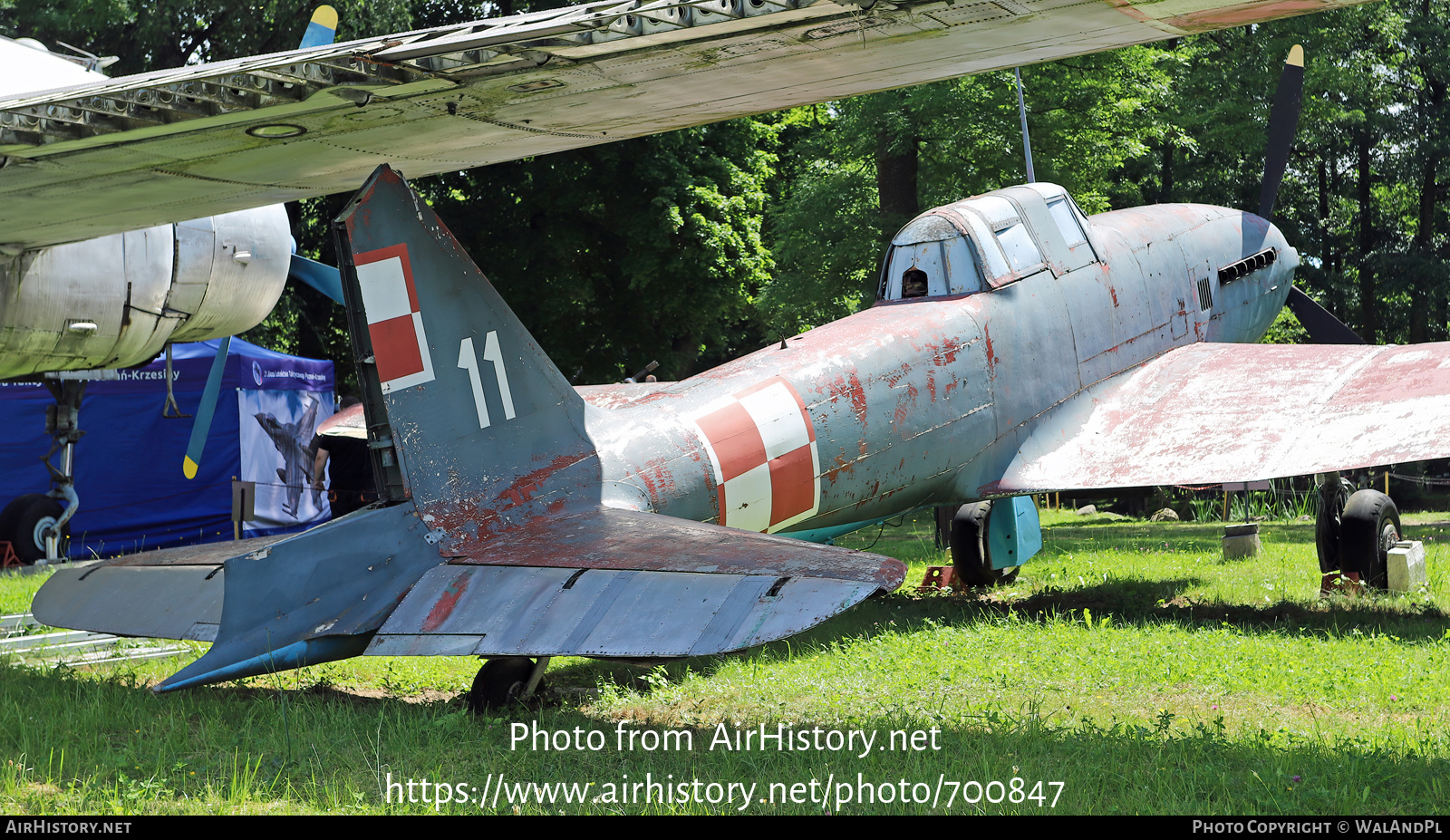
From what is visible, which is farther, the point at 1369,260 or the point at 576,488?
the point at 1369,260

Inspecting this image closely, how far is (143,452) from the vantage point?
16.2m

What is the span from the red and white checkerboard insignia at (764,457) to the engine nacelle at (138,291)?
13.6ft

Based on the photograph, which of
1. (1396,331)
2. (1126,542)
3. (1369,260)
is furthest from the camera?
(1396,331)

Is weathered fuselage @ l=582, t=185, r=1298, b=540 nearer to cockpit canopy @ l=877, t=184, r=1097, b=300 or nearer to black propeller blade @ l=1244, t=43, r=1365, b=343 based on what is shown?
cockpit canopy @ l=877, t=184, r=1097, b=300

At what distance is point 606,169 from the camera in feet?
73.5

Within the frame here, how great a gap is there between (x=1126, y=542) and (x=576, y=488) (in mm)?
9798

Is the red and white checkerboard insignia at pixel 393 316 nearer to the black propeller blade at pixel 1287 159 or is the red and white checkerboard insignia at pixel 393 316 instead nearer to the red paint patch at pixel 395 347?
the red paint patch at pixel 395 347

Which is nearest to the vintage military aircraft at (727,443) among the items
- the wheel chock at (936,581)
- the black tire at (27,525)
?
the wheel chock at (936,581)

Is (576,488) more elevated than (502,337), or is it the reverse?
(502,337)

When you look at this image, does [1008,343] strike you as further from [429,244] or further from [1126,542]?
[1126,542]

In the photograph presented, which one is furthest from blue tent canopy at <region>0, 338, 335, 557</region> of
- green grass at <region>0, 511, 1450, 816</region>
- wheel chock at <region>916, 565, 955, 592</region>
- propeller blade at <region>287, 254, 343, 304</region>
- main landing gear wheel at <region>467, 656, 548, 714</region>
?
main landing gear wheel at <region>467, 656, 548, 714</region>

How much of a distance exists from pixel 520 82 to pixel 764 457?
2618 millimetres

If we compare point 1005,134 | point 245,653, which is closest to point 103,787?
point 245,653

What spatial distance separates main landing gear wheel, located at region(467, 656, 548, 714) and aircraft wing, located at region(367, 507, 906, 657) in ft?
2.36
